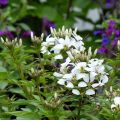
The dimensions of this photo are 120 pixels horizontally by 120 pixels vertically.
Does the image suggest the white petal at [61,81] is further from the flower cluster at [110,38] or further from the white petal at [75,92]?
the flower cluster at [110,38]

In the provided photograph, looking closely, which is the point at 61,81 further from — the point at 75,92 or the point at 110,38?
the point at 110,38

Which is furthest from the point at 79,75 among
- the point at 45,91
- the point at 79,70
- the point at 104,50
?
the point at 104,50

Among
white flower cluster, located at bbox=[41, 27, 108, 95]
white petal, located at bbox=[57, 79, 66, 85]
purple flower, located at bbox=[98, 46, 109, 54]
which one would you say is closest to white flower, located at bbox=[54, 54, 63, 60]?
white flower cluster, located at bbox=[41, 27, 108, 95]

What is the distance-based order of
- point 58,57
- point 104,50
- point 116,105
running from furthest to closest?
point 104,50 < point 58,57 < point 116,105

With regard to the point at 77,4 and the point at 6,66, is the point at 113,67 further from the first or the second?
the point at 77,4

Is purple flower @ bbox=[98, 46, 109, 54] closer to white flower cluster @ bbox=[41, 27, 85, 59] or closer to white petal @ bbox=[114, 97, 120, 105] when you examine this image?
white flower cluster @ bbox=[41, 27, 85, 59]

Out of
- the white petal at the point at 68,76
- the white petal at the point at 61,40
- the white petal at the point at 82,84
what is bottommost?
the white petal at the point at 82,84

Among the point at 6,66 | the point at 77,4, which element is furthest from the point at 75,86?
the point at 77,4

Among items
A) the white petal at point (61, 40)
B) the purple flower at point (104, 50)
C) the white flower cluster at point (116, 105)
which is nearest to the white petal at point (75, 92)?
the white flower cluster at point (116, 105)
